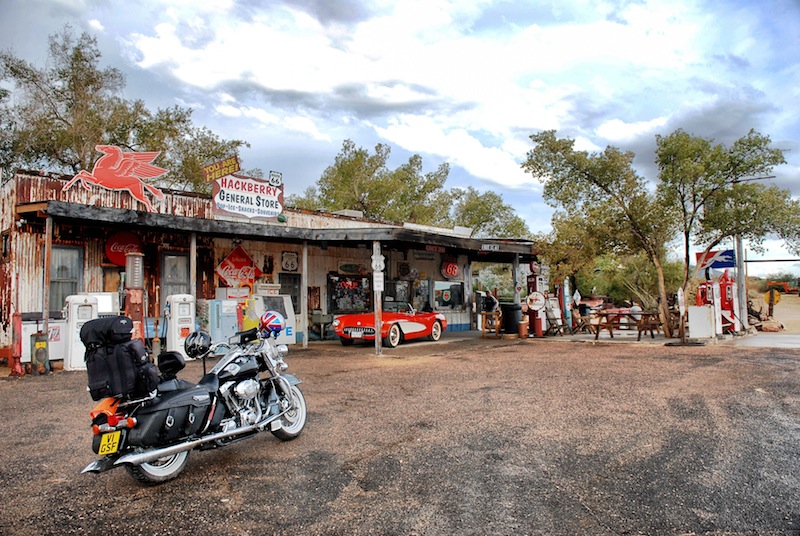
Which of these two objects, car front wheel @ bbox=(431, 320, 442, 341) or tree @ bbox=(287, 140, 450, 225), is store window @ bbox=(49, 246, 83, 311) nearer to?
car front wheel @ bbox=(431, 320, 442, 341)

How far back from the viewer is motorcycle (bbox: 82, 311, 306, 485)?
150 inches

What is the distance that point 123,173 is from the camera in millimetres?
12539

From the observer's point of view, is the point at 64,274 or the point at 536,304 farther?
the point at 536,304

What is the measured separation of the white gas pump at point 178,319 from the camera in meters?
11.4

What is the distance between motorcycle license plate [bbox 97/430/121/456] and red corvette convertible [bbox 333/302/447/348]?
9884 mm

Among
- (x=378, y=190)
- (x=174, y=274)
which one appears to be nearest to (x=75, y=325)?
(x=174, y=274)

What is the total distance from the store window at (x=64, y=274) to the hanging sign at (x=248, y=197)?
127 inches

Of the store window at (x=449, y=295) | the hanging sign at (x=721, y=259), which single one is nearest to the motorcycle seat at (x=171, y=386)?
the hanging sign at (x=721, y=259)

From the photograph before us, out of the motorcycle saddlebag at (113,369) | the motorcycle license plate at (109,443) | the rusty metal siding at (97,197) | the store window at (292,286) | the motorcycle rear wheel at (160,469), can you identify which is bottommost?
the motorcycle rear wheel at (160,469)

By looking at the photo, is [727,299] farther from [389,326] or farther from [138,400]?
[138,400]

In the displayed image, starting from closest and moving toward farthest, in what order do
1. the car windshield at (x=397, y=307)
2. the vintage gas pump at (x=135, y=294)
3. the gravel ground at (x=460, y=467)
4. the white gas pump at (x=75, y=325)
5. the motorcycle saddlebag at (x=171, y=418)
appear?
the gravel ground at (x=460, y=467), the motorcycle saddlebag at (x=171, y=418), the white gas pump at (x=75, y=325), the vintage gas pump at (x=135, y=294), the car windshield at (x=397, y=307)

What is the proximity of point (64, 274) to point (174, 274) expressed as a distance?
238 cm

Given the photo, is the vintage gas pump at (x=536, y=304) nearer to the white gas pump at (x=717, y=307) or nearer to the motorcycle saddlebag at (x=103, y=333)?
the white gas pump at (x=717, y=307)

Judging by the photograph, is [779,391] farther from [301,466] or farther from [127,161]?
[127,161]
